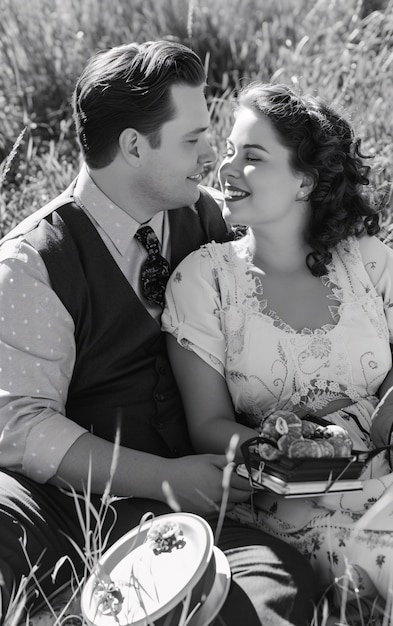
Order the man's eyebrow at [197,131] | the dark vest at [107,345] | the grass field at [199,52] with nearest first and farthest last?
1. the dark vest at [107,345]
2. the man's eyebrow at [197,131]
3. the grass field at [199,52]

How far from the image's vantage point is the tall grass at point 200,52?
193 inches

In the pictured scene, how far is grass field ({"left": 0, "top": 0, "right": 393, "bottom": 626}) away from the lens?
4883 millimetres

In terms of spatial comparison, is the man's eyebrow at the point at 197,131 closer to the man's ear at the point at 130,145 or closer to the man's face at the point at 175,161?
the man's face at the point at 175,161

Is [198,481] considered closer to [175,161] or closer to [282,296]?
[282,296]

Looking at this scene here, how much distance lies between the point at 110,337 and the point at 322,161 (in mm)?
957

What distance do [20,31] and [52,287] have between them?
355 centimetres

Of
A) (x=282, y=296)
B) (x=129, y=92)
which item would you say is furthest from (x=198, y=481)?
(x=129, y=92)

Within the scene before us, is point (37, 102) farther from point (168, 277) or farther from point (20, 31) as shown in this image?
point (168, 277)

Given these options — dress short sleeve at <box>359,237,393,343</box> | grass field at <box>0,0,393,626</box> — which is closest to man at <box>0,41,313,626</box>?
dress short sleeve at <box>359,237,393,343</box>

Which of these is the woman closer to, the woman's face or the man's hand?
the woman's face

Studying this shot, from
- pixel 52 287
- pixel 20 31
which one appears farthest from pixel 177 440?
pixel 20 31

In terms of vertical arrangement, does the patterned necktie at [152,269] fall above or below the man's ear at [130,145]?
below

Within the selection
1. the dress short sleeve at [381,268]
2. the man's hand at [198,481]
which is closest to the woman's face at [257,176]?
the dress short sleeve at [381,268]

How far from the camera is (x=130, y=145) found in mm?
3104
